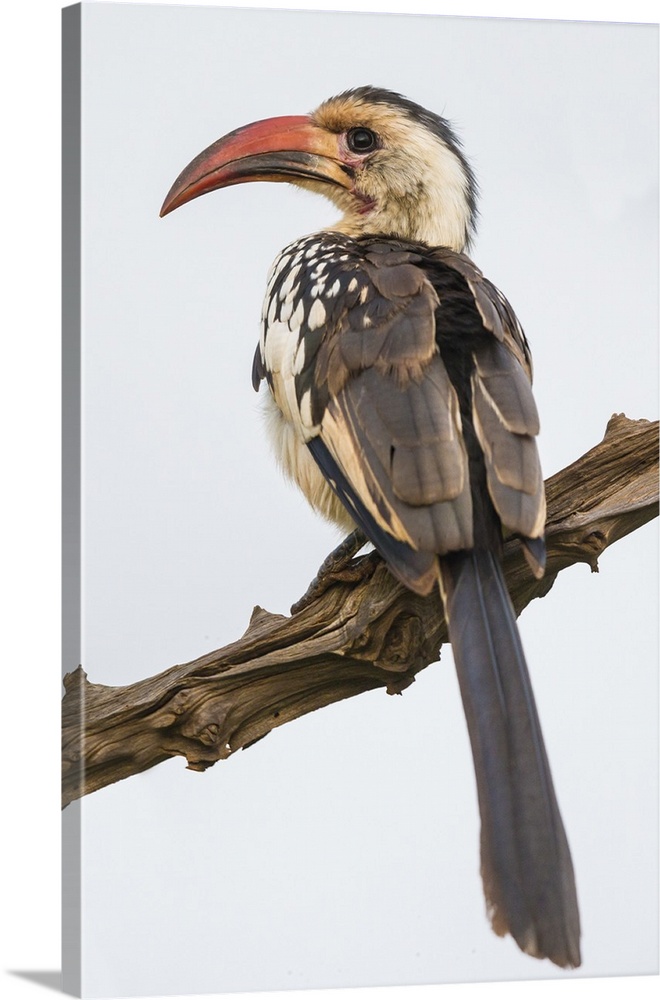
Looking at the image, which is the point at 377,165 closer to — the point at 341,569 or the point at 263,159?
the point at 263,159

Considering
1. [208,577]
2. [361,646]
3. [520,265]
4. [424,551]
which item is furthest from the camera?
[520,265]

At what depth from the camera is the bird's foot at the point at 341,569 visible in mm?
2959

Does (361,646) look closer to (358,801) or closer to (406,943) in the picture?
(358,801)

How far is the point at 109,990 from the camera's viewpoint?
3.00m

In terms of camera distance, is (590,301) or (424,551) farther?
(590,301)

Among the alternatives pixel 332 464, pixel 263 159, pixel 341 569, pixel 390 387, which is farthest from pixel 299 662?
pixel 263 159

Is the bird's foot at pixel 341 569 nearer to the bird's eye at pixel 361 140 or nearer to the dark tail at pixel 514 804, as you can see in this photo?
the dark tail at pixel 514 804

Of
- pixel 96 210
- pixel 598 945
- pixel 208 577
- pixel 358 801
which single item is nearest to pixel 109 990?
pixel 358 801

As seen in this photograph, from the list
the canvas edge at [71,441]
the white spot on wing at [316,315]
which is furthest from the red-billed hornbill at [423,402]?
the canvas edge at [71,441]

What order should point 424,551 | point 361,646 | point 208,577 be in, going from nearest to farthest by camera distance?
point 424,551
point 361,646
point 208,577

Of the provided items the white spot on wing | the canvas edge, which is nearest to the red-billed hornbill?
the white spot on wing

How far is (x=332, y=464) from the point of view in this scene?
9.23ft
